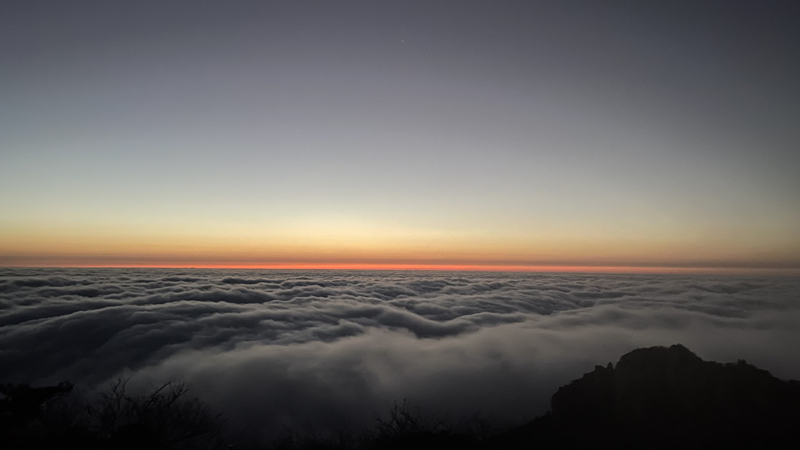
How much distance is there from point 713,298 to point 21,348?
159m

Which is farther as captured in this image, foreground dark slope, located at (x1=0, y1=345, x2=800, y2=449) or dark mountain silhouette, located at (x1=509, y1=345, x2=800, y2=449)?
dark mountain silhouette, located at (x1=509, y1=345, x2=800, y2=449)

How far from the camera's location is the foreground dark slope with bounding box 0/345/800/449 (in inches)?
802

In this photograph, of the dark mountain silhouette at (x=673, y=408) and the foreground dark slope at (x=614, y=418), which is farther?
the dark mountain silhouette at (x=673, y=408)

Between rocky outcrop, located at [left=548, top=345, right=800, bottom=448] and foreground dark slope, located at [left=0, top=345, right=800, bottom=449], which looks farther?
rocky outcrop, located at [left=548, top=345, right=800, bottom=448]

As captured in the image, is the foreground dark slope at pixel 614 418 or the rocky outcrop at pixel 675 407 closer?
the foreground dark slope at pixel 614 418

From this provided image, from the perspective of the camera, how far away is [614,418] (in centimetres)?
2497

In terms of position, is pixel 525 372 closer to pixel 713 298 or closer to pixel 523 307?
pixel 523 307

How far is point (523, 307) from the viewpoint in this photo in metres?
86.9

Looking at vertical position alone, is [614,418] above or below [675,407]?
below

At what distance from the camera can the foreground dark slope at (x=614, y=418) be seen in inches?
802

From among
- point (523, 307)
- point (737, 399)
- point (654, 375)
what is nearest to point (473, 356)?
point (654, 375)

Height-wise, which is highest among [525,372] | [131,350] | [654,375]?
[654,375]

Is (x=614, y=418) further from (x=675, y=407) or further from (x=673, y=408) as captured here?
(x=675, y=407)

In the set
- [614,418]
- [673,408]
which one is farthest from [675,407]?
[614,418]
